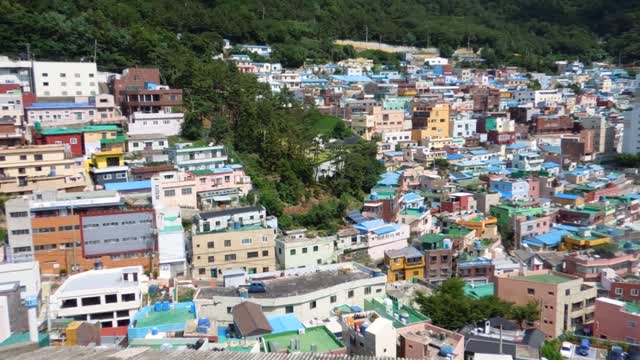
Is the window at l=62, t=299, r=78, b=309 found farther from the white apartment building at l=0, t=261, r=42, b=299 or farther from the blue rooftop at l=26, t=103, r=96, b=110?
the blue rooftop at l=26, t=103, r=96, b=110

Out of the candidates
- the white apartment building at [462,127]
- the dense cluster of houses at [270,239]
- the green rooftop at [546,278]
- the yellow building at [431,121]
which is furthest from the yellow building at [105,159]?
the white apartment building at [462,127]

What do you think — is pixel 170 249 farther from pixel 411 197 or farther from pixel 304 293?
pixel 411 197

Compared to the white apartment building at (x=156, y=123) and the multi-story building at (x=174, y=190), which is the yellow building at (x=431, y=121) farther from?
the multi-story building at (x=174, y=190)

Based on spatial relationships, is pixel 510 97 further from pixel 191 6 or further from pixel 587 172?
pixel 191 6

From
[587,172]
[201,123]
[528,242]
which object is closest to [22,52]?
[201,123]

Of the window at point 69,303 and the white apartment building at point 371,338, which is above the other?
the window at point 69,303

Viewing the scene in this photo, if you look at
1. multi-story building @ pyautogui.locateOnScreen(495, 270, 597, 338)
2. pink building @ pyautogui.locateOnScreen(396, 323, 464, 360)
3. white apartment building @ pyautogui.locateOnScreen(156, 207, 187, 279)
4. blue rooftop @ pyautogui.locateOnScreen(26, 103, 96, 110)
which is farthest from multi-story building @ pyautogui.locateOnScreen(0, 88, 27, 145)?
multi-story building @ pyautogui.locateOnScreen(495, 270, 597, 338)
